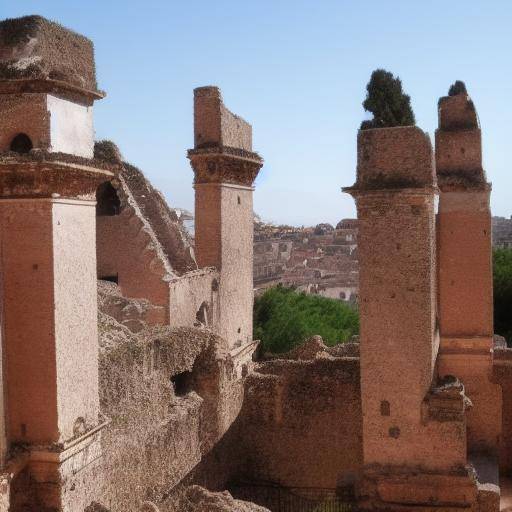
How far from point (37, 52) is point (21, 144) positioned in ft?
2.82

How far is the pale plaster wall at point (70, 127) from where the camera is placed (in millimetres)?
6766

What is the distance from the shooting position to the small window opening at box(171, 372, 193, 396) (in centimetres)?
1150

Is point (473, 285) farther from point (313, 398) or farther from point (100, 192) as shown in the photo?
point (100, 192)

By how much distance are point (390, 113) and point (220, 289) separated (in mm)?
6465

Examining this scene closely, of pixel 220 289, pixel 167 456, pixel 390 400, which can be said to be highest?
pixel 220 289

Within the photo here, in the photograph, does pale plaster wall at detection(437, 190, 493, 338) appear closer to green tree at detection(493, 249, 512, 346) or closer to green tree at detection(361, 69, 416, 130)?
green tree at detection(361, 69, 416, 130)

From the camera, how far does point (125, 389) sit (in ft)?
28.6

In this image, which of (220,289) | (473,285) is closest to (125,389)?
(473,285)

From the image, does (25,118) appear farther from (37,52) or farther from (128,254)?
(128,254)

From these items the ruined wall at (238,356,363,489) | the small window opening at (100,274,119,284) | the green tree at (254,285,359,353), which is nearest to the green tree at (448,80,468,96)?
the ruined wall at (238,356,363,489)

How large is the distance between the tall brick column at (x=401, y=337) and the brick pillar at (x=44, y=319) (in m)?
4.13

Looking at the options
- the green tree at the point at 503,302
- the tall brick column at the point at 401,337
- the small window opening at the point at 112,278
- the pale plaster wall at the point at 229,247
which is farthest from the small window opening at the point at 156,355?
the green tree at the point at 503,302

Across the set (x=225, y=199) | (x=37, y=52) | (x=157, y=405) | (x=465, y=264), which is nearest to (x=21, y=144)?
(x=37, y=52)

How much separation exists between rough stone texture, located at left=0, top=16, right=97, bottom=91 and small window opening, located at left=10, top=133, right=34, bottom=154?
543 millimetres
